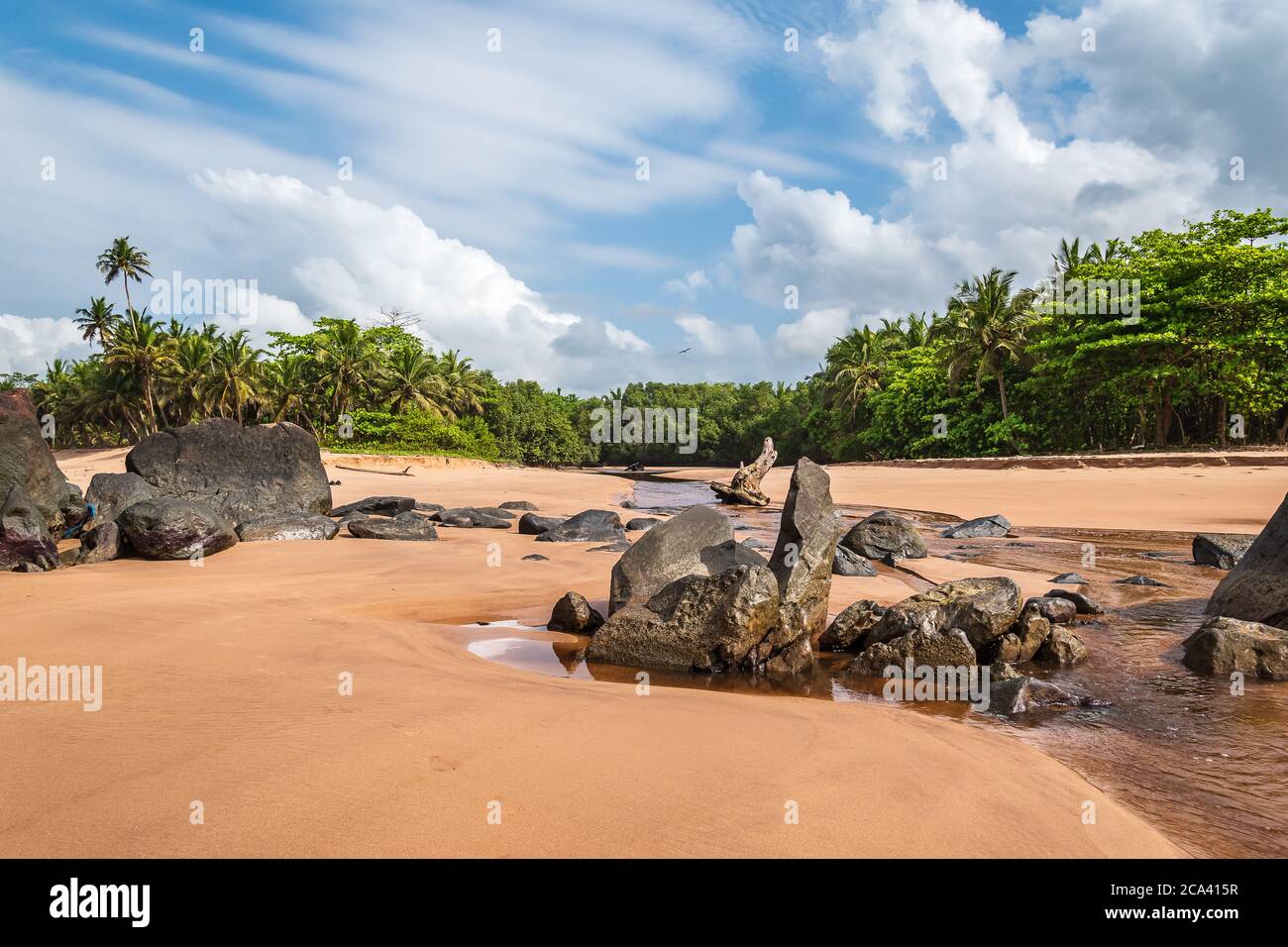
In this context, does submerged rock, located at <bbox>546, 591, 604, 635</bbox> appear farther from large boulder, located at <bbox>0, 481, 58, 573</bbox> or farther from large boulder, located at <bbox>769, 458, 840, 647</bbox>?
large boulder, located at <bbox>0, 481, 58, 573</bbox>

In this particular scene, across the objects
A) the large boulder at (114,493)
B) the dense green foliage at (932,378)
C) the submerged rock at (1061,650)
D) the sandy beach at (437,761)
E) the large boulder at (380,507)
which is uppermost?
the dense green foliage at (932,378)

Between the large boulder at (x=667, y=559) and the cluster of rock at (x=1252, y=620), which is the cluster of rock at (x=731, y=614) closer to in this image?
the large boulder at (x=667, y=559)

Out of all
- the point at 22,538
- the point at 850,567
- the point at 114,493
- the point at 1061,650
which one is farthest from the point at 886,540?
the point at 114,493

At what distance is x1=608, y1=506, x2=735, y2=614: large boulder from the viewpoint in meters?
6.81

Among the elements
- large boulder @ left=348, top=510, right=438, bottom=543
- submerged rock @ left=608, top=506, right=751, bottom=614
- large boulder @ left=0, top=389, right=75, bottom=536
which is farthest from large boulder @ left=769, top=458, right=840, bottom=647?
large boulder @ left=0, top=389, right=75, bottom=536

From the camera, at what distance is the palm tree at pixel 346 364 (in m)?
51.3

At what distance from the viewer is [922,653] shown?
5559mm

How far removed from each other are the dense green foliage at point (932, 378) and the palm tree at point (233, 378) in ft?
0.45

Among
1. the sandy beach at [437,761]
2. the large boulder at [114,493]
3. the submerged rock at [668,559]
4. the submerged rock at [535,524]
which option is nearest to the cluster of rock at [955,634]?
the sandy beach at [437,761]

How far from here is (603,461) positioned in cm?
10356

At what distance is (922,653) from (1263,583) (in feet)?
11.0
